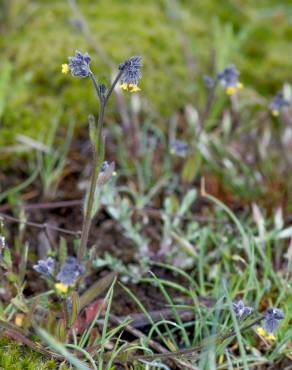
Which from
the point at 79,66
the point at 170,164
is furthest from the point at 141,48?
the point at 79,66

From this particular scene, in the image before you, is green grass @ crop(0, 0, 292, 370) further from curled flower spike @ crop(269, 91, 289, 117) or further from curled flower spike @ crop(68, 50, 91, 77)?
curled flower spike @ crop(269, 91, 289, 117)

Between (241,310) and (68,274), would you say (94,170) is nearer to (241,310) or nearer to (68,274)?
(68,274)

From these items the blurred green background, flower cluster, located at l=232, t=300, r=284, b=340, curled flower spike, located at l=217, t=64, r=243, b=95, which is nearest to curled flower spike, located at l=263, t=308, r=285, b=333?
flower cluster, located at l=232, t=300, r=284, b=340

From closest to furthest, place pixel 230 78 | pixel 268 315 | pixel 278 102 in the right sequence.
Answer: pixel 268 315
pixel 230 78
pixel 278 102

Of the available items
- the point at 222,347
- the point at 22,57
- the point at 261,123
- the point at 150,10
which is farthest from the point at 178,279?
the point at 150,10

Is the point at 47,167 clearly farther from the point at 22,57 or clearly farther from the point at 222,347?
the point at 222,347
